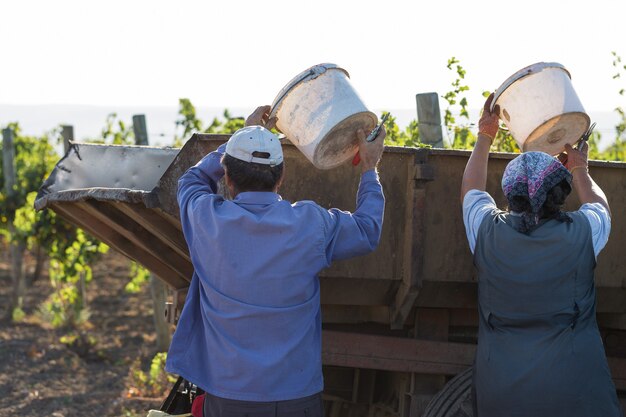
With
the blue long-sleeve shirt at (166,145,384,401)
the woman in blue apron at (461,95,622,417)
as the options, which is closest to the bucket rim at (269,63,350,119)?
the blue long-sleeve shirt at (166,145,384,401)

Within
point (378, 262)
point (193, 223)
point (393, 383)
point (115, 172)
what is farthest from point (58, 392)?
point (193, 223)

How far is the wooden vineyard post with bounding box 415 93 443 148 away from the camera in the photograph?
19.6 feet

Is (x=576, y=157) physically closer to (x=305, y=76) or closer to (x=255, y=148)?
(x=305, y=76)

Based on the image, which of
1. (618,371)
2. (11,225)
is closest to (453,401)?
(618,371)

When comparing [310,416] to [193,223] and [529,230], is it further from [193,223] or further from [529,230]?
[529,230]

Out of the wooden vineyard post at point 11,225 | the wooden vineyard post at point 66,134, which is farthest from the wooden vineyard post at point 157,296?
the wooden vineyard post at point 11,225

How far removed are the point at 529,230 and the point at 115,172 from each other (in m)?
2.55

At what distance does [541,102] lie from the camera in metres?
3.81

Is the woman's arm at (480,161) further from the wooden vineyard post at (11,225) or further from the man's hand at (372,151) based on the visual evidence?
the wooden vineyard post at (11,225)

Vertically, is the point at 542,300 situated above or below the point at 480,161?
below

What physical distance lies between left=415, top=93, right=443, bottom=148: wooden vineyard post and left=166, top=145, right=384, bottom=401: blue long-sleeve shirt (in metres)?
2.79

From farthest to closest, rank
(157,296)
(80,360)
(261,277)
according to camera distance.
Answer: (157,296)
(80,360)
(261,277)

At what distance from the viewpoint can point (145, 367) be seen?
910 centimetres

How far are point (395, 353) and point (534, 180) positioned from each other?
1.41 meters
